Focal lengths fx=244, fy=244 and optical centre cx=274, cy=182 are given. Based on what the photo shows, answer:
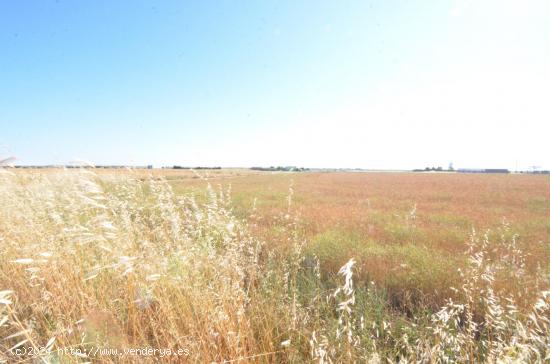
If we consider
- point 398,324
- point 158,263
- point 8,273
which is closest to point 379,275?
point 398,324

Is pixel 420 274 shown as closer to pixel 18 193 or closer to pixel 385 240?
pixel 385 240

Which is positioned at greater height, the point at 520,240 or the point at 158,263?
the point at 158,263

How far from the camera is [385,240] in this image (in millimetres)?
6887

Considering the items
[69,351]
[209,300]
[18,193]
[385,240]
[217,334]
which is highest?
[18,193]

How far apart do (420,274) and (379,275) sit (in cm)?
75

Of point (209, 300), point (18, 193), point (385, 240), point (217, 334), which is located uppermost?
point (18, 193)

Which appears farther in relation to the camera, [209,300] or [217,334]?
[209,300]

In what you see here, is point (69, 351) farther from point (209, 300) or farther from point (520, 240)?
point (520, 240)

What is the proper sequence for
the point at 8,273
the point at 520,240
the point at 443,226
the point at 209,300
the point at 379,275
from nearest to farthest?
the point at 209,300, the point at 8,273, the point at 379,275, the point at 520,240, the point at 443,226

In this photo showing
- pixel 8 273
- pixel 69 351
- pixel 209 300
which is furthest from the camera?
pixel 8 273

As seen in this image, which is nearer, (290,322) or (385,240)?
(290,322)

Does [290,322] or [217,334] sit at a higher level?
[217,334]

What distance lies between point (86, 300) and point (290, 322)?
82.2 inches

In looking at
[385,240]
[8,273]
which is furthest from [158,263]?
[385,240]
